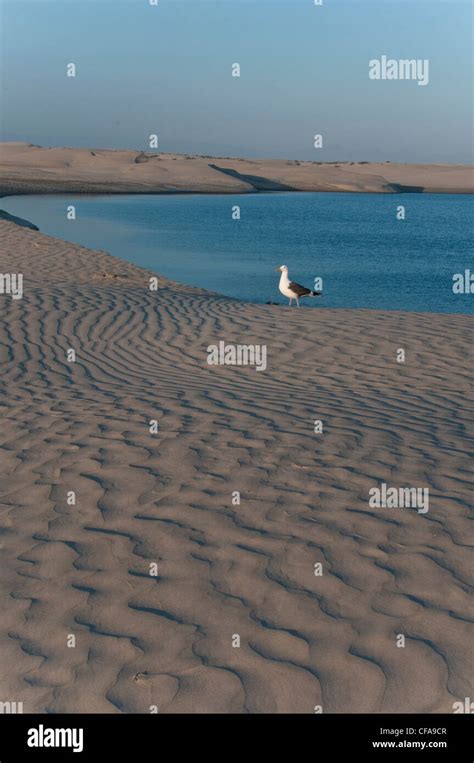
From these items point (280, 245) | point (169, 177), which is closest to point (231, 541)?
point (280, 245)

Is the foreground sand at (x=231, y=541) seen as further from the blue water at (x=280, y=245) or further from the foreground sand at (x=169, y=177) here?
the foreground sand at (x=169, y=177)

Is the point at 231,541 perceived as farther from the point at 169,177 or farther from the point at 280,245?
the point at 169,177

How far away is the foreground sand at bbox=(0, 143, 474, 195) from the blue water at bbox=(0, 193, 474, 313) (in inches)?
387

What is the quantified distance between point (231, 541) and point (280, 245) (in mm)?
25530

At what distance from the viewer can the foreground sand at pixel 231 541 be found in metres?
3.43

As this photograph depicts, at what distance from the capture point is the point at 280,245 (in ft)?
96.4

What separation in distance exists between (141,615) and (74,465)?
188cm

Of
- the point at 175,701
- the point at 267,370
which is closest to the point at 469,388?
the point at 267,370

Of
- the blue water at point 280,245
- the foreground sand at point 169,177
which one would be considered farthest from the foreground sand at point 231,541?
the foreground sand at point 169,177

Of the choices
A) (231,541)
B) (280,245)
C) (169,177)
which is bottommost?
(231,541)

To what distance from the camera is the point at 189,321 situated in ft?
39.0

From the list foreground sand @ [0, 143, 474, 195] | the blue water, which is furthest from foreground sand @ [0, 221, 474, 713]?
foreground sand @ [0, 143, 474, 195]

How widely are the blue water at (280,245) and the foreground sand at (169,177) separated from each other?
984 cm

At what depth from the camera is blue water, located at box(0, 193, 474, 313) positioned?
1984 cm
